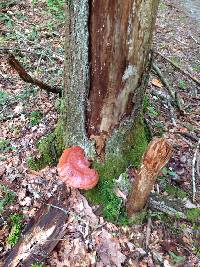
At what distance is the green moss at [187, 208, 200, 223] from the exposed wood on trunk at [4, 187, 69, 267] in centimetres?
154

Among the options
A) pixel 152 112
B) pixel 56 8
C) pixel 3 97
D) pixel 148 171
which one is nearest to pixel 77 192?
pixel 148 171

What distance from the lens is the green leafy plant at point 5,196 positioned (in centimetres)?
397

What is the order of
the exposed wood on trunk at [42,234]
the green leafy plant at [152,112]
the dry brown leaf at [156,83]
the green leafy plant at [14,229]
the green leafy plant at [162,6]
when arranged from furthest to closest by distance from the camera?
the green leafy plant at [162,6], the dry brown leaf at [156,83], the green leafy plant at [152,112], the green leafy plant at [14,229], the exposed wood on trunk at [42,234]

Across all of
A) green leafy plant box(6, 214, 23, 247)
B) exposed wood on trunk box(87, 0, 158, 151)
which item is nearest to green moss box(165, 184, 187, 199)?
exposed wood on trunk box(87, 0, 158, 151)

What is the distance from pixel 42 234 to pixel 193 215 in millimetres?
1885

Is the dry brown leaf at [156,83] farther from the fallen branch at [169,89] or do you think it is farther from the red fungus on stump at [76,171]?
the red fungus on stump at [76,171]

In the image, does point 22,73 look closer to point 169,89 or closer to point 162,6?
point 169,89

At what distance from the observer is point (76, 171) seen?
11.5 ft

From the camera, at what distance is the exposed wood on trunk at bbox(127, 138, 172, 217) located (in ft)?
9.63

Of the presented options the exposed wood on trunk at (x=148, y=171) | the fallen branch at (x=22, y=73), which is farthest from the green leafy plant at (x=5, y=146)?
the exposed wood on trunk at (x=148, y=171)

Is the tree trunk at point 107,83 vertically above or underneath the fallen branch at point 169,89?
above

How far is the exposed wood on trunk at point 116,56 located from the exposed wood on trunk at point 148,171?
26.8 inches

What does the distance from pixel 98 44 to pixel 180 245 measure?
8.32 feet

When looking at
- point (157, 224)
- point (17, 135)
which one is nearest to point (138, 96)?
point (157, 224)
